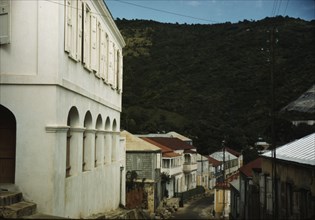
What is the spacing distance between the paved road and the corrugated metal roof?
2339 cm

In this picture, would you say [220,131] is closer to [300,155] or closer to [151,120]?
[151,120]

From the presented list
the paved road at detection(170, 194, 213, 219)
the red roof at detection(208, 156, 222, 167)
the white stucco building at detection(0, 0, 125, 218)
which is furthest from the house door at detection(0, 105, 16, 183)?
the red roof at detection(208, 156, 222, 167)

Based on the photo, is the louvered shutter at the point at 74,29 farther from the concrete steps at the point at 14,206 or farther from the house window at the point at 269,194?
the house window at the point at 269,194

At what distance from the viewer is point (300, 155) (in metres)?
17.1

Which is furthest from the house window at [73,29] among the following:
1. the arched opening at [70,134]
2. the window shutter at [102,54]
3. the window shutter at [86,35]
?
the window shutter at [102,54]

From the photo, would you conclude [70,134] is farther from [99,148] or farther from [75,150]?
[99,148]

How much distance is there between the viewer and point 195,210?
50.2 metres

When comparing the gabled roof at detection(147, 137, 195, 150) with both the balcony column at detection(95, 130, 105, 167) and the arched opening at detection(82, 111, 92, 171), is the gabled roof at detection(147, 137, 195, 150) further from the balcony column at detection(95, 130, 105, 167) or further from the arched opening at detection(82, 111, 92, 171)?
the arched opening at detection(82, 111, 92, 171)

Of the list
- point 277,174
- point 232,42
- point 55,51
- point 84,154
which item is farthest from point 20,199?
point 232,42

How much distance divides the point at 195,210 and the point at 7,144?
39218 mm

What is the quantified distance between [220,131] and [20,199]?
80.2 m

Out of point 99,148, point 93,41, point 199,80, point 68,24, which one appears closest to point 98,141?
point 99,148

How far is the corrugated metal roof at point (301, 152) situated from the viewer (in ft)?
52.2

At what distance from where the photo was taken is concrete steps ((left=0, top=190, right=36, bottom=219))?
1028 cm
